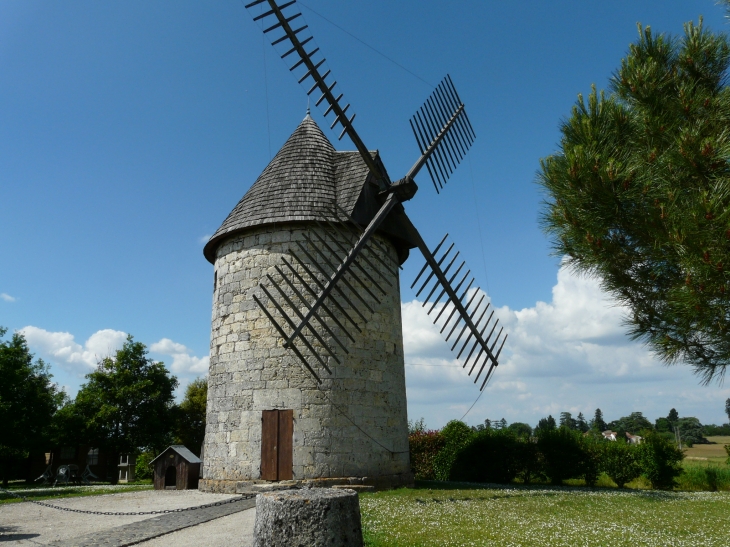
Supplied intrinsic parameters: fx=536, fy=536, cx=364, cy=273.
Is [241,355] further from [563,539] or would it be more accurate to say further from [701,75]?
[701,75]

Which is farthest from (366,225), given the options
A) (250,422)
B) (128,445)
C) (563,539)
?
(128,445)

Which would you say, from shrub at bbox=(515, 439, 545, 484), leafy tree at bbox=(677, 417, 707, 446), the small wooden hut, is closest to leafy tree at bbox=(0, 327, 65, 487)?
the small wooden hut

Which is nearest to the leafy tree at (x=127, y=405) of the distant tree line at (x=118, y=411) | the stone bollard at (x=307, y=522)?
the distant tree line at (x=118, y=411)

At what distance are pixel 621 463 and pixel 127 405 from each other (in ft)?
57.8

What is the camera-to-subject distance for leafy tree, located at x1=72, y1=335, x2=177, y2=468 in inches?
813

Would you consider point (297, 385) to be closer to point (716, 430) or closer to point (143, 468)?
point (143, 468)

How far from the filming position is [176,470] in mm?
11805

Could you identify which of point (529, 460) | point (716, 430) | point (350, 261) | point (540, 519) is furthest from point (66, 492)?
point (716, 430)

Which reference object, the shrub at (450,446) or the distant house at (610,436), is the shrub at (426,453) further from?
the distant house at (610,436)

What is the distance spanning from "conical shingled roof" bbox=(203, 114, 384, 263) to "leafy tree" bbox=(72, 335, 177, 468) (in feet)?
35.6

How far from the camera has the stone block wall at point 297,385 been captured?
10.1 metres

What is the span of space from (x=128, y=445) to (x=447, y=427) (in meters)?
12.9

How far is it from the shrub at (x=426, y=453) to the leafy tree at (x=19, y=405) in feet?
35.9

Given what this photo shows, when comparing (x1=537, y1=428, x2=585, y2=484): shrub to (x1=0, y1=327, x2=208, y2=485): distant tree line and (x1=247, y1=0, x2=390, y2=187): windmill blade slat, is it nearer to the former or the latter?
(x1=247, y1=0, x2=390, y2=187): windmill blade slat
